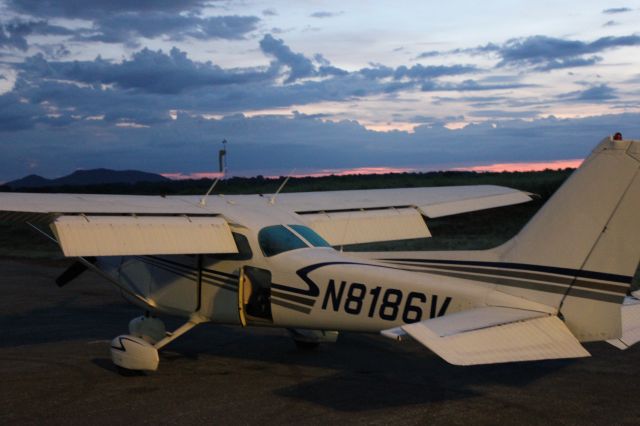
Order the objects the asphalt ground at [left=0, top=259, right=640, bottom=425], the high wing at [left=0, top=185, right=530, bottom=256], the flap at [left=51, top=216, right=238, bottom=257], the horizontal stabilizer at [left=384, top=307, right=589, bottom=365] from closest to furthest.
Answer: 1. the horizontal stabilizer at [left=384, top=307, right=589, bottom=365]
2. the asphalt ground at [left=0, top=259, right=640, bottom=425]
3. the flap at [left=51, top=216, right=238, bottom=257]
4. the high wing at [left=0, top=185, right=530, bottom=256]

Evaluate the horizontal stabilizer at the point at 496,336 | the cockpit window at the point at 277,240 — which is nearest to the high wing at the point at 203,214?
the cockpit window at the point at 277,240

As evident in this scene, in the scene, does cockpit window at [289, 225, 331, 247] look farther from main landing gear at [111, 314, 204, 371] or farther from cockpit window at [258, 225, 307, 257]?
main landing gear at [111, 314, 204, 371]

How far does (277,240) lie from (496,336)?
3.56 m

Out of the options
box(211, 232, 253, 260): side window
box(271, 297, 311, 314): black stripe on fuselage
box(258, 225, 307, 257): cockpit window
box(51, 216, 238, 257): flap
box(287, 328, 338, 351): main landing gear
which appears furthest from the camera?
box(287, 328, 338, 351): main landing gear

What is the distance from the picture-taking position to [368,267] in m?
8.59

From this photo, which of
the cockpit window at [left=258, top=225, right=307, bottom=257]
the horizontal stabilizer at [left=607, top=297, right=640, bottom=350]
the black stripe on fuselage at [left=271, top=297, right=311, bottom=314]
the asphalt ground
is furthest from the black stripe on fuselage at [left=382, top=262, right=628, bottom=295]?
the cockpit window at [left=258, top=225, right=307, bottom=257]

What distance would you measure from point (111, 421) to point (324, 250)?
326 cm

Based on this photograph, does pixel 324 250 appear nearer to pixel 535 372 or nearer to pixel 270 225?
pixel 270 225

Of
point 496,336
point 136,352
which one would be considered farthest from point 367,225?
point 496,336

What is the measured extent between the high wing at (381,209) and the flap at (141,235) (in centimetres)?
216

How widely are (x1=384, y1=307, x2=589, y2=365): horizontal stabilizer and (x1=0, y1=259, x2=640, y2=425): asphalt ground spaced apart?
106 cm

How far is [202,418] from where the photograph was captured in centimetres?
791

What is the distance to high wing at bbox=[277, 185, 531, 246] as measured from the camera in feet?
38.9

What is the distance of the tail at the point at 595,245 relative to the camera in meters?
7.19
